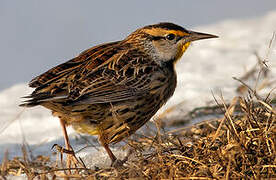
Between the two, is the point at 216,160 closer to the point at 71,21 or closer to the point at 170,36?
the point at 170,36

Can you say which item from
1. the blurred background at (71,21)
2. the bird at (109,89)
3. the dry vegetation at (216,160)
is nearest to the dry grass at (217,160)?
the dry vegetation at (216,160)

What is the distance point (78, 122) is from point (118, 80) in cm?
53

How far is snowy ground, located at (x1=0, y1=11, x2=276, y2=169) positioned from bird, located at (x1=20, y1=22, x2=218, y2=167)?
21.4 inches

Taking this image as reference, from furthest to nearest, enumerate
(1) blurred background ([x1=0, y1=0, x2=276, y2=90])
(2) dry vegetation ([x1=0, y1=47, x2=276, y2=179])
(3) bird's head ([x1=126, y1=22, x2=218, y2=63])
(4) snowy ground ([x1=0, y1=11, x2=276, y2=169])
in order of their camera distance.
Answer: (1) blurred background ([x1=0, y1=0, x2=276, y2=90])
(4) snowy ground ([x1=0, y1=11, x2=276, y2=169])
(3) bird's head ([x1=126, y1=22, x2=218, y2=63])
(2) dry vegetation ([x1=0, y1=47, x2=276, y2=179])

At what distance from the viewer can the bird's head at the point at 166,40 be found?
5.91 metres

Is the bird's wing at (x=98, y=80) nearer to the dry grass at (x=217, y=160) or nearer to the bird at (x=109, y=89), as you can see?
the bird at (x=109, y=89)

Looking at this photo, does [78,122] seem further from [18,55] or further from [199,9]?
[199,9]

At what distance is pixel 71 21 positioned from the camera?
10.4 meters

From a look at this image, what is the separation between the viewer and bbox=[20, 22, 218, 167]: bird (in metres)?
5.08

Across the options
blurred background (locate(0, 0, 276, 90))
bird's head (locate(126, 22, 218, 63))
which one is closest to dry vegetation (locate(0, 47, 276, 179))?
bird's head (locate(126, 22, 218, 63))

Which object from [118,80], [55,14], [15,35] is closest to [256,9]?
[55,14]

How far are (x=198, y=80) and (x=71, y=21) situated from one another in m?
2.90

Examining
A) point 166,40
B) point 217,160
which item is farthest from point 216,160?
point 166,40

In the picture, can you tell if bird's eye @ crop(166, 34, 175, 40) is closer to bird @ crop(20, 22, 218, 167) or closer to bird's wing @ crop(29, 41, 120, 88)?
bird @ crop(20, 22, 218, 167)
